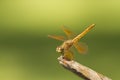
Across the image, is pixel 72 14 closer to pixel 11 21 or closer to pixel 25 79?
pixel 11 21

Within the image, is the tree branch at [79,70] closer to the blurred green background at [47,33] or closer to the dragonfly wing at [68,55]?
the dragonfly wing at [68,55]

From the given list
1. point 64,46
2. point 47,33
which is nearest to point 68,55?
point 64,46

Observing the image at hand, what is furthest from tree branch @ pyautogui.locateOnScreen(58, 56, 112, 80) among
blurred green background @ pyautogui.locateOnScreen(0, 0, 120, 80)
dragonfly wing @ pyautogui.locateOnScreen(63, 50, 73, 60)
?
blurred green background @ pyautogui.locateOnScreen(0, 0, 120, 80)

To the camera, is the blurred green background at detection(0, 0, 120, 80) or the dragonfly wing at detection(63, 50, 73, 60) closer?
the dragonfly wing at detection(63, 50, 73, 60)

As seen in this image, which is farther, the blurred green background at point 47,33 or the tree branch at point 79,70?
the blurred green background at point 47,33

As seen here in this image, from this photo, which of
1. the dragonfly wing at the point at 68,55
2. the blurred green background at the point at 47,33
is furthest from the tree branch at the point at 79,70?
the blurred green background at the point at 47,33

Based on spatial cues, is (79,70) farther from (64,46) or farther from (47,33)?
(47,33)

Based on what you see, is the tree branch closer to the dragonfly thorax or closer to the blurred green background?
the dragonfly thorax

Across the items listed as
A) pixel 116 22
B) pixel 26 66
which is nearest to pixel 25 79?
pixel 26 66
